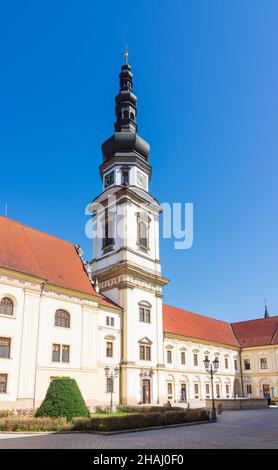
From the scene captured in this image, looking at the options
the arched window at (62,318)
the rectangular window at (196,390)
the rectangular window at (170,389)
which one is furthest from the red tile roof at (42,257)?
the rectangular window at (196,390)

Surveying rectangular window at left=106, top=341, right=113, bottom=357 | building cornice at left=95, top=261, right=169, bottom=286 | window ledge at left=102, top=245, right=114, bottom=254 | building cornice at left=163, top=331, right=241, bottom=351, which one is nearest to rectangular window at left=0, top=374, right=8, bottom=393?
rectangular window at left=106, top=341, right=113, bottom=357

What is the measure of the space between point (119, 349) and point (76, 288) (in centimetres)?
750

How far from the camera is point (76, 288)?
33.6 m

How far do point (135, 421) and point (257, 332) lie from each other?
46053mm

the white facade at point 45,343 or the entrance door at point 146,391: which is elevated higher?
the white facade at point 45,343

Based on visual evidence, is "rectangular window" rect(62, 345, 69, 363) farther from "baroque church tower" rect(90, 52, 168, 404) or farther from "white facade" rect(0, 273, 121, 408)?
"baroque church tower" rect(90, 52, 168, 404)

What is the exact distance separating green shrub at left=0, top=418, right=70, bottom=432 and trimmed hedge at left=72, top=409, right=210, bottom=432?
65 centimetres

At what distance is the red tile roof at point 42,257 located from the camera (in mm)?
30484

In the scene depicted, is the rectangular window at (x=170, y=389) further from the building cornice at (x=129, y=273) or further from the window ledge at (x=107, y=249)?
the window ledge at (x=107, y=249)

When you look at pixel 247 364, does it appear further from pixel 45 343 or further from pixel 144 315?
pixel 45 343

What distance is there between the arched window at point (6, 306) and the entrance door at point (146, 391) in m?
15.7

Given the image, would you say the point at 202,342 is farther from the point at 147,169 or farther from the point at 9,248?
the point at 9,248

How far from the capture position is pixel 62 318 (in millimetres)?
31766

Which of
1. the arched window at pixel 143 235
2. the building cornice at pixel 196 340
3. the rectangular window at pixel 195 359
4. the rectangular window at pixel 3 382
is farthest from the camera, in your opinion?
the rectangular window at pixel 195 359
